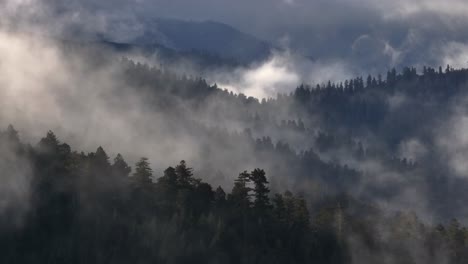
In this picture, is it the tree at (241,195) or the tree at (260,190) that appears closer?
the tree at (260,190)

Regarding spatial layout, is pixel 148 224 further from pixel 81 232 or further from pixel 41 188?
pixel 41 188

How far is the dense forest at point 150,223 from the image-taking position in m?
122

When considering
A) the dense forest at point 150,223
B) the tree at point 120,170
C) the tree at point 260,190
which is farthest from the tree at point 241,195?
the tree at point 120,170

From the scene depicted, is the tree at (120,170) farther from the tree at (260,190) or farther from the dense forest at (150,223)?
the tree at (260,190)

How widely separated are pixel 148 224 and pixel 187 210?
8544 mm

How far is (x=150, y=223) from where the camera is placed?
128500mm

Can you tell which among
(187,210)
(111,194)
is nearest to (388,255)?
(187,210)

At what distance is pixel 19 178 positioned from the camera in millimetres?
136875

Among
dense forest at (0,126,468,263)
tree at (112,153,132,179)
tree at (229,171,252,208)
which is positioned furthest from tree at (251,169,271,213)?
tree at (112,153,132,179)

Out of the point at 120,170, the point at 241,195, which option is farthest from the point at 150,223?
the point at 241,195

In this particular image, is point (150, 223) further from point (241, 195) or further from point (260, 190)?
point (260, 190)

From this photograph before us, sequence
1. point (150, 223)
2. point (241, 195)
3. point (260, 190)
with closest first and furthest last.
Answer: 1. point (150, 223)
2. point (241, 195)
3. point (260, 190)

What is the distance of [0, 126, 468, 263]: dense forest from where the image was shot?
122062 mm

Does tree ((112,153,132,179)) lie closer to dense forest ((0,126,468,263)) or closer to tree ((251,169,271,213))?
dense forest ((0,126,468,263))
